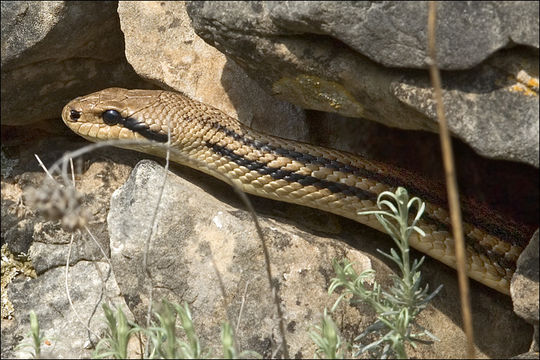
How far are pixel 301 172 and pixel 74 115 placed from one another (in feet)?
4.00

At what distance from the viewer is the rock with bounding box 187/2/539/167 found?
272cm

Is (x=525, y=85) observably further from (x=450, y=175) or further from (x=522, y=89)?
(x=450, y=175)

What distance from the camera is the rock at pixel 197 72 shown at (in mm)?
4137

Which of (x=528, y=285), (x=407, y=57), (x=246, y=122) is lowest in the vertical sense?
(x=246, y=122)

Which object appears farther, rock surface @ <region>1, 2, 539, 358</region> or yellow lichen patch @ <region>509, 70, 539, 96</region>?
rock surface @ <region>1, 2, 539, 358</region>

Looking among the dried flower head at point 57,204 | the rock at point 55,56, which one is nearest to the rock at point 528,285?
the dried flower head at point 57,204

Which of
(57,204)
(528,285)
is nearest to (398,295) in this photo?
(528,285)

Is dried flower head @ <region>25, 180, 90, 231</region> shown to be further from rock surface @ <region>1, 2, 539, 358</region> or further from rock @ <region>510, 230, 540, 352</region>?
rock @ <region>510, 230, 540, 352</region>

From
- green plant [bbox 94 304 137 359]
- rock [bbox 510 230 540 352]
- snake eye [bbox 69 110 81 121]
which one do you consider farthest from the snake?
green plant [bbox 94 304 137 359]

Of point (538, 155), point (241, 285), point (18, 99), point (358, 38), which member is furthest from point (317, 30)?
point (18, 99)

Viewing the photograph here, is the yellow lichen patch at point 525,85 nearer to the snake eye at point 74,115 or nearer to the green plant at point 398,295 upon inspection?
the green plant at point 398,295

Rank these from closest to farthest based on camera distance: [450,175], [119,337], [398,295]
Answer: [450,175]
[119,337]
[398,295]

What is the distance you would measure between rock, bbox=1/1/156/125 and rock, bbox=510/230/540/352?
2.41 meters

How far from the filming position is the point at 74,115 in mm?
4023
